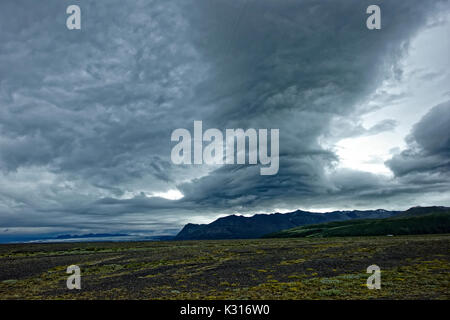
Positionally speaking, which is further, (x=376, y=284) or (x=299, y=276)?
(x=299, y=276)
